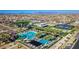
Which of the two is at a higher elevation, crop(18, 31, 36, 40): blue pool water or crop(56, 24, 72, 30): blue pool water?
crop(56, 24, 72, 30): blue pool water

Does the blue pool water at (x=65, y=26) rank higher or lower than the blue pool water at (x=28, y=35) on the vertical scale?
higher

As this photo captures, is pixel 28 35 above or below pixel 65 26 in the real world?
below

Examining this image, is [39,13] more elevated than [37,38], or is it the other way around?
[39,13]
